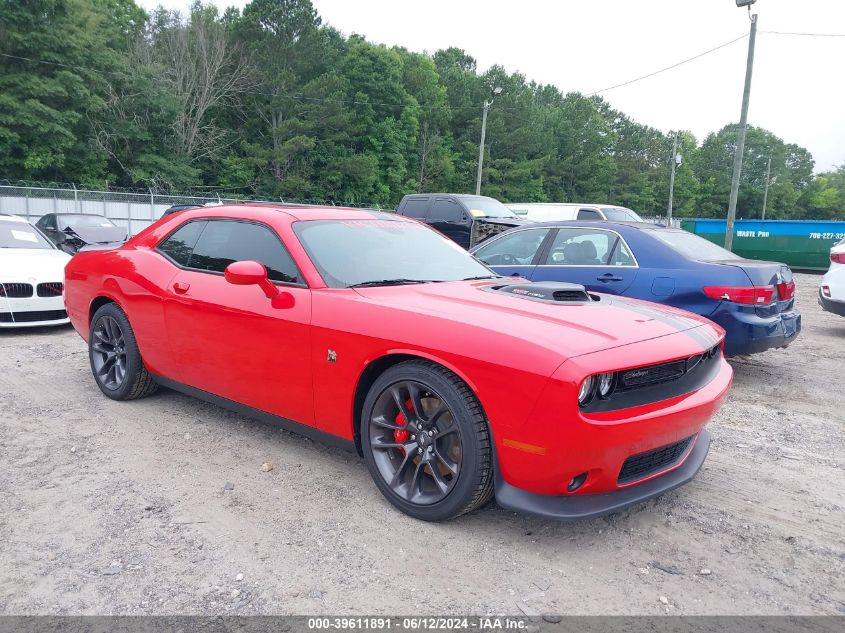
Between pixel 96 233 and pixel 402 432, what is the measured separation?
1398 cm

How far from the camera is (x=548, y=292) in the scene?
11.0 ft

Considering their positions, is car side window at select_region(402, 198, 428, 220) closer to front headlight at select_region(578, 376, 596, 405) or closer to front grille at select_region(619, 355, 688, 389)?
front grille at select_region(619, 355, 688, 389)

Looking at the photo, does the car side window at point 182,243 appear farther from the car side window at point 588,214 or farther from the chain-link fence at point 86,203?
the chain-link fence at point 86,203

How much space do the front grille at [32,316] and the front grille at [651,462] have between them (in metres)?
7.02

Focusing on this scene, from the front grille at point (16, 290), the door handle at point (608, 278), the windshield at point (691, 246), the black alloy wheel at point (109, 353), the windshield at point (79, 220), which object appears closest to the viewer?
the black alloy wheel at point (109, 353)

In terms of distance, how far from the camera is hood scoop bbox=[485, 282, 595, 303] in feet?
10.9

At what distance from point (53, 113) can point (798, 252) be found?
112 feet

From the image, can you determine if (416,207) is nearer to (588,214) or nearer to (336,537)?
(588,214)

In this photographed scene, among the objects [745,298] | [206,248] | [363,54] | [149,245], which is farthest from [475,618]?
[363,54]

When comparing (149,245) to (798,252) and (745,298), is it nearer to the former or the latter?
(745,298)

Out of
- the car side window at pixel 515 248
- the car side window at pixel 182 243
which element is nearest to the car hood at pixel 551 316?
the car side window at pixel 182 243

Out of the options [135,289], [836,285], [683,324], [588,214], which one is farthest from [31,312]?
[588,214]

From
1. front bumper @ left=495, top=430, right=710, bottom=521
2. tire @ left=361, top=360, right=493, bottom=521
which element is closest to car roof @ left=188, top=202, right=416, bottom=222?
tire @ left=361, top=360, right=493, bottom=521

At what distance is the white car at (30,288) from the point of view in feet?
22.9
